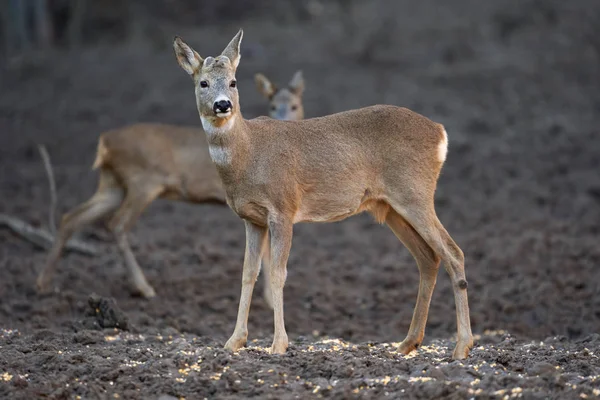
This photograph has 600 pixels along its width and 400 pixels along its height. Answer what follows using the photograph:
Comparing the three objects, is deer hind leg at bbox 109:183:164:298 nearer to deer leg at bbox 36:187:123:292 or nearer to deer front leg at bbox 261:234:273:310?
deer leg at bbox 36:187:123:292

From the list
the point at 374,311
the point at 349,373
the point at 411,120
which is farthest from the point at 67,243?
the point at 349,373

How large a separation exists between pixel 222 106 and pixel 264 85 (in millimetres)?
5490

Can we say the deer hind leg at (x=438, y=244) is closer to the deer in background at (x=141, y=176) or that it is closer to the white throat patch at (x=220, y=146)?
the white throat patch at (x=220, y=146)

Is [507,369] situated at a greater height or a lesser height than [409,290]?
lesser

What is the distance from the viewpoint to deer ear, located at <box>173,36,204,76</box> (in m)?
7.82

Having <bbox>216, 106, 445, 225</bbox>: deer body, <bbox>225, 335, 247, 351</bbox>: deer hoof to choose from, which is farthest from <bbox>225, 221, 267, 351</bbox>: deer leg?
<bbox>216, 106, 445, 225</bbox>: deer body

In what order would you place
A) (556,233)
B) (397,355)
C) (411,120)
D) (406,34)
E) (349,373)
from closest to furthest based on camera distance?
(349,373) < (397,355) < (411,120) < (556,233) < (406,34)

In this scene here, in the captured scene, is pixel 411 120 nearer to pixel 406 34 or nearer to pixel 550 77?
pixel 550 77

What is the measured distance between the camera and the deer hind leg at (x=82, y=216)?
11188 millimetres

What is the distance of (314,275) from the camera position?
12.1 metres

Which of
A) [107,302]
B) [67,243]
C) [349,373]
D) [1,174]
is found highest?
[1,174]


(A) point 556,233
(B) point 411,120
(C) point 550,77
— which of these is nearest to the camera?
(B) point 411,120

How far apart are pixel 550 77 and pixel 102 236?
422 inches

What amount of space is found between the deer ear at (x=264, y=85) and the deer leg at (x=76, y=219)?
224cm
